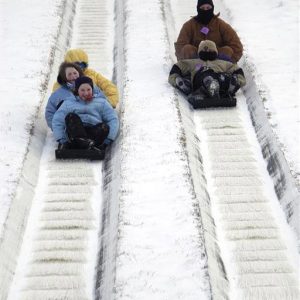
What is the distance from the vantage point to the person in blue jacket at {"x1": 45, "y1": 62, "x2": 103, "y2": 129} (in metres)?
6.93

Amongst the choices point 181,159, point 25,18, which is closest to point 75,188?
point 181,159

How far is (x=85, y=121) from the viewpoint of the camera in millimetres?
6641

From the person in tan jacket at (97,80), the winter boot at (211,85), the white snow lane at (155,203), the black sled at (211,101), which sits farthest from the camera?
the black sled at (211,101)

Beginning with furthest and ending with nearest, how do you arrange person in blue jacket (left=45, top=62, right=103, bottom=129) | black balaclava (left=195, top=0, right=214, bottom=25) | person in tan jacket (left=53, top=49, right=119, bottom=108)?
black balaclava (left=195, top=0, right=214, bottom=25), person in tan jacket (left=53, top=49, right=119, bottom=108), person in blue jacket (left=45, top=62, right=103, bottom=129)

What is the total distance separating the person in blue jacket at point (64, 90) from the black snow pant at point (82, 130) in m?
0.47

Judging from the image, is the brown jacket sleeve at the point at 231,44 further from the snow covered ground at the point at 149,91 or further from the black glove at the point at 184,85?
the black glove at the point at 184,85

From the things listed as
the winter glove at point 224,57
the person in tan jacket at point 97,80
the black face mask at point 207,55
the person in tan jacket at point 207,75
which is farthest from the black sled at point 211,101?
the person in tan jacket at point 97,80

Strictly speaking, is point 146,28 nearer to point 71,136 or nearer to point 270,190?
point 71,136

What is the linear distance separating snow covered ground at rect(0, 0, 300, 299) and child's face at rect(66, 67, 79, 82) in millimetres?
685

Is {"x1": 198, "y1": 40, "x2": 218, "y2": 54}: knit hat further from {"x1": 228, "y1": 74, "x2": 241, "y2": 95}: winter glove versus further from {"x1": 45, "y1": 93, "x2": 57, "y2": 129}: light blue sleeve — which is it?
{"x1": 45, "y1": 93, "x2": 57, "y2": 129}: light blue sleeve

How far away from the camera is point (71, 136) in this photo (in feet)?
21.4

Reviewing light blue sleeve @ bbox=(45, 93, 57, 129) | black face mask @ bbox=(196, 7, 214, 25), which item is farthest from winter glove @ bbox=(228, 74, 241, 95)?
light blue sleeve @ bbox=(45, 93, 57, 129)

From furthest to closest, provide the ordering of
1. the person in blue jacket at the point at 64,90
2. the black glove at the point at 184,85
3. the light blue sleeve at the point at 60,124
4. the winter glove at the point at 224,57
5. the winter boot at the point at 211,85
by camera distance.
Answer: the winter glove at the point at 224,57 → the black glove at the point at 184,85 → the winter boot at the point at 211,85 → the person in blue jacket at the point at 64,90 → the light blue sleeve at the point at 60,124

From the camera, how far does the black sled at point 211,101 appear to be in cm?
744
